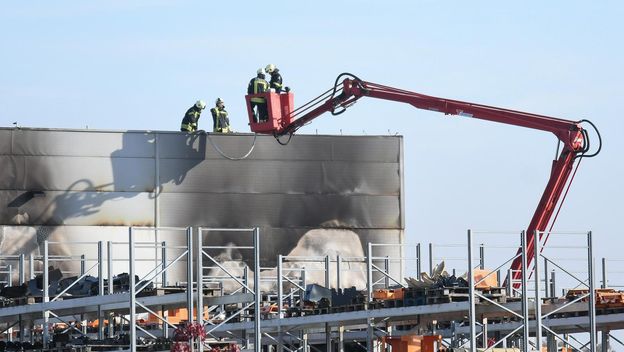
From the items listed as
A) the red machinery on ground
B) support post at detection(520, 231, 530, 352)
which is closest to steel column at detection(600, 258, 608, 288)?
the red machinery on ground

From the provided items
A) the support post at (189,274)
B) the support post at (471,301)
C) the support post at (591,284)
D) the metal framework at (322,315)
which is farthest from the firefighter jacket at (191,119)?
the support post at (471,301)

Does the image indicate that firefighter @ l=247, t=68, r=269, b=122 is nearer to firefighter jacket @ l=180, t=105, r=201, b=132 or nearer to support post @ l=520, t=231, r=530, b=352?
firefighter jacket @ l=180, t=105, r=201, b=132

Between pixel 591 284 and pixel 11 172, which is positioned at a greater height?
pixel 11 172

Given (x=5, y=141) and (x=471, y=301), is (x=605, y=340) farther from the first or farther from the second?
(x=5, y=141)

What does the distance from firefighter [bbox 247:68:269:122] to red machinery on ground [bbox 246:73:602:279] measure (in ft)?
0.89

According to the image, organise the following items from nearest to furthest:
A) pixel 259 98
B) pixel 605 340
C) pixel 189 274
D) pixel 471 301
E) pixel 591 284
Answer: pixel 471 301, pixel 189 274, pixel 591 284, pixel 605 340, pixel 259 98

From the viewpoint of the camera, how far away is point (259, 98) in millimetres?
81500

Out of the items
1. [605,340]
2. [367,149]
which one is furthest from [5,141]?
[605,340]

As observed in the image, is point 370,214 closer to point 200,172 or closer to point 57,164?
point 200,172

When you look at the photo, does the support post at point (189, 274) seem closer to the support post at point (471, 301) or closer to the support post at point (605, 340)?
the support post at point (471, 301)

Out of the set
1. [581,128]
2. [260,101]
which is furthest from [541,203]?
[260,101]

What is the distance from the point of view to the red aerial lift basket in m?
81.6

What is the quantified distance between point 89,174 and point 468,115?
19321mm

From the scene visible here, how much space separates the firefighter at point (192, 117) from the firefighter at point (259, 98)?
6390 millimetres
